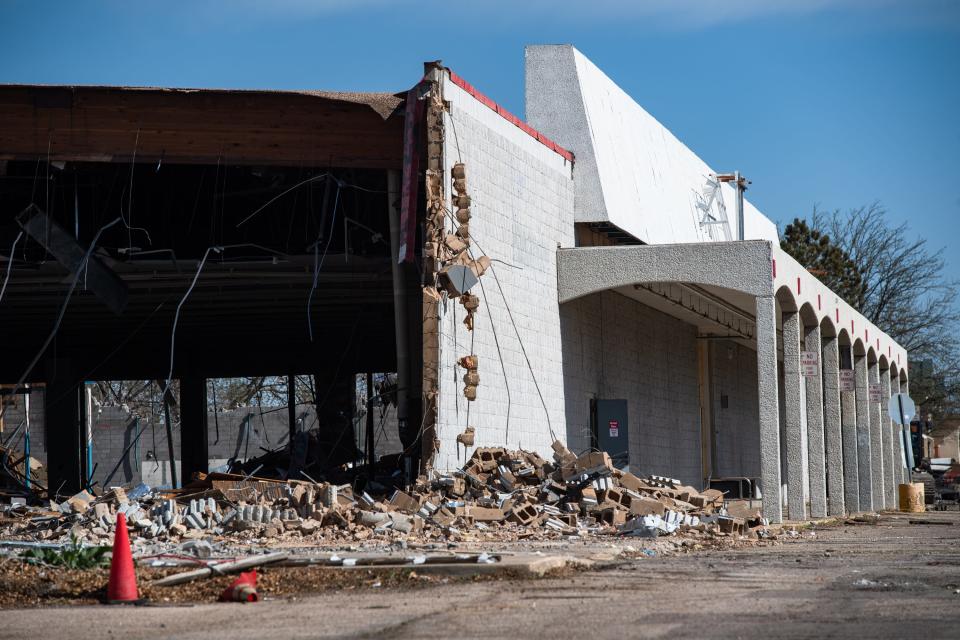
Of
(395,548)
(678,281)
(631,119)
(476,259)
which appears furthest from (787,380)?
(395,548)

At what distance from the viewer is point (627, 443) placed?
23.5 meters

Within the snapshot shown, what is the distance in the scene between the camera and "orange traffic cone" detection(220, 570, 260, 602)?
9.57 metres

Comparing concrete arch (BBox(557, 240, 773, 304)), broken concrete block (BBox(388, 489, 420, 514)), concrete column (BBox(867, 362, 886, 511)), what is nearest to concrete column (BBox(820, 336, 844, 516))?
concrete column (BBox(867, 362, 886, 511))

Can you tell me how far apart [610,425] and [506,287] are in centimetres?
505

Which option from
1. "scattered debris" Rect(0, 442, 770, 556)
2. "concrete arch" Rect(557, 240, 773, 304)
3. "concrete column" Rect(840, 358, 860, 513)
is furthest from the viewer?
"concrete column" Rect(840, 358, 860, 513)

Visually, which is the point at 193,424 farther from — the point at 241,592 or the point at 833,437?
the point at 241,592

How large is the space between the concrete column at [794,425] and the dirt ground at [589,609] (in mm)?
8746

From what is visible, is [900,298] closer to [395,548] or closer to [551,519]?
[551,519]

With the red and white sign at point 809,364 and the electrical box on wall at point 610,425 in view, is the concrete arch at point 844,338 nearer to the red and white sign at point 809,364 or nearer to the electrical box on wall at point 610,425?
the red and white sign at point 809,364

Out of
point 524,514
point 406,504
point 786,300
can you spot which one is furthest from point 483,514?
point 786,300

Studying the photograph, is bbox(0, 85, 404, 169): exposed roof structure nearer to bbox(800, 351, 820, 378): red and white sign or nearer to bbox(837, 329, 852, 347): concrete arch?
bbox(800, 351, 820, 378): red and white sign

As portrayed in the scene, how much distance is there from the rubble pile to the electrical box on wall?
4140 mm

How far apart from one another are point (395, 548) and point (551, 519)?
3740mm

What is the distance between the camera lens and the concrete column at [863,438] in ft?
100
